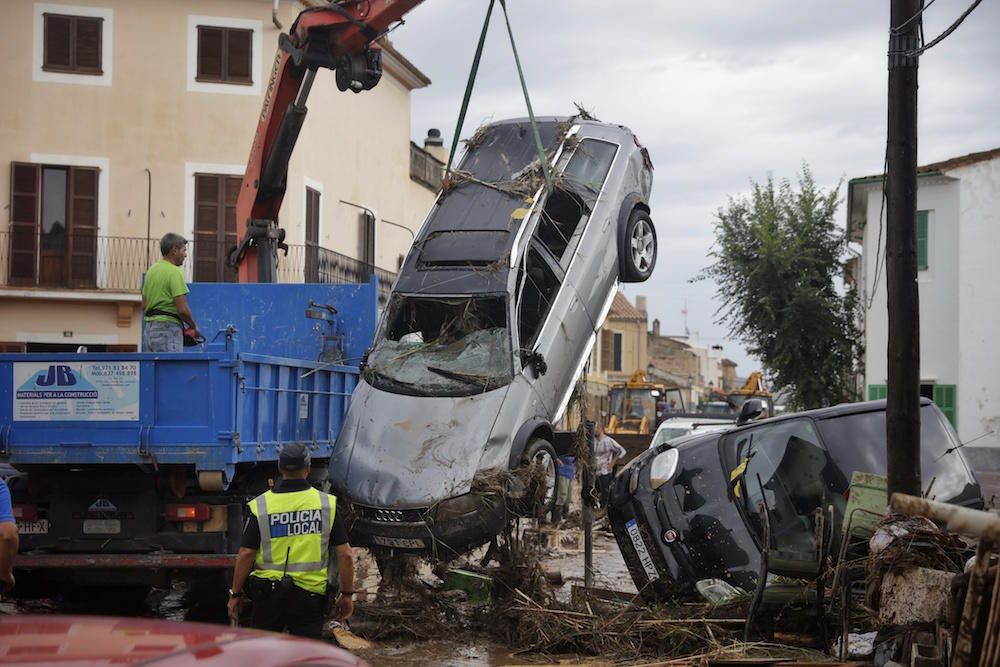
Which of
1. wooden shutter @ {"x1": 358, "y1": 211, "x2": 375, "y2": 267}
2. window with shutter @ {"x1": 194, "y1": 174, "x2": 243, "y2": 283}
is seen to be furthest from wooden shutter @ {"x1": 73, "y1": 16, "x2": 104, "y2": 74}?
wooden shutter @ {"x1": 358, "y1": 211, "x2": 375, "y2": 267}

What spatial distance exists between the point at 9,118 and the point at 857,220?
859 inches

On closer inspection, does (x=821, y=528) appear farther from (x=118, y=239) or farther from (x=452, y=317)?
(x=118, y=239)

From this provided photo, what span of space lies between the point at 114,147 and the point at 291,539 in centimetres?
2021

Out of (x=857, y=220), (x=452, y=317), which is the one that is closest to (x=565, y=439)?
(x=452, y=317)

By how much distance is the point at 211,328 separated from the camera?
11492 millimetres

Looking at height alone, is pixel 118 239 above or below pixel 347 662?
above

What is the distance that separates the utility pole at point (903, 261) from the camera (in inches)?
306

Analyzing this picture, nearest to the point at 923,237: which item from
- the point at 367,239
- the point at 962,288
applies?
the point at 962,288

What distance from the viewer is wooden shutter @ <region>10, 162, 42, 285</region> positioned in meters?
24.2

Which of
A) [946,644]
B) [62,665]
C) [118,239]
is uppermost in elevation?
[118,239]

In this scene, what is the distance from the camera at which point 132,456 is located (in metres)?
8.62

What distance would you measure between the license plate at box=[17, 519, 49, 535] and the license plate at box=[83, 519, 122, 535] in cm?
30

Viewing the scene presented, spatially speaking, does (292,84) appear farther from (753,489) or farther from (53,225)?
(53,225)

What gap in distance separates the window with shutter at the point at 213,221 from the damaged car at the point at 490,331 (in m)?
13.6
